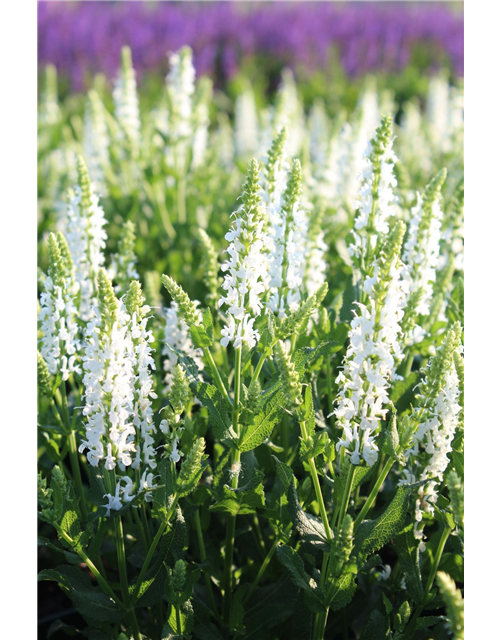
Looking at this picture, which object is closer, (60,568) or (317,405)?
(60,568)

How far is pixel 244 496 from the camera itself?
1766mm

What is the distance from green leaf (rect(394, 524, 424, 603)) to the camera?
1841mm

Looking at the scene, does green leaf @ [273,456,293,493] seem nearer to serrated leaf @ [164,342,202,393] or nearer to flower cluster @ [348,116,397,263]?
serrated leaf @ [164,342,202,393]

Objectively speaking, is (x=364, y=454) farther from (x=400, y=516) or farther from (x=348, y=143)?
(x=348, y=143)

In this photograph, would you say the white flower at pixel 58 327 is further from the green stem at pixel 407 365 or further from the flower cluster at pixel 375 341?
the green stem at pixel 407 365

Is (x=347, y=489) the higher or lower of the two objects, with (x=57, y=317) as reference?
lower

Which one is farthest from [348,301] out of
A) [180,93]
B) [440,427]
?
[180,93]

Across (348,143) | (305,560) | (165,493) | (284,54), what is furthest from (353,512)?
(284,54)

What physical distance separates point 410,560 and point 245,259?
96 cm

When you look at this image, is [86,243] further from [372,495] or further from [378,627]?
[378,627]

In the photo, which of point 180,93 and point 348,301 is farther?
point 180,93
